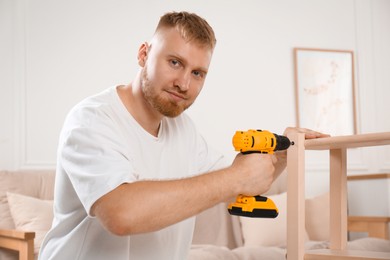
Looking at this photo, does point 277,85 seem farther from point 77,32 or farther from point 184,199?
point 184,199

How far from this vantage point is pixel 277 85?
472 centimetres

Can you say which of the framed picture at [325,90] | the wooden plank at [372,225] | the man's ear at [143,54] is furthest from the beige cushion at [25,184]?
the wooden plank at [372,225]

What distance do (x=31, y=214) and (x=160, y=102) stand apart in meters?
1.87

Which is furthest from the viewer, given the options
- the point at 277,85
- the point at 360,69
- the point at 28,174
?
the point at 360,69

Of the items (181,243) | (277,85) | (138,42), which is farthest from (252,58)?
(181,243)

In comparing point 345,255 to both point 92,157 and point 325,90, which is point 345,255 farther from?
point 325,90

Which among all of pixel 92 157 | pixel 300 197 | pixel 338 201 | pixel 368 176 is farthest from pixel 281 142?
pixel 368 176

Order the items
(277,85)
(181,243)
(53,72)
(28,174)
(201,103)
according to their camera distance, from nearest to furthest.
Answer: (181,243) → (28,174) → (53,72) → (201,103) → (277,85)

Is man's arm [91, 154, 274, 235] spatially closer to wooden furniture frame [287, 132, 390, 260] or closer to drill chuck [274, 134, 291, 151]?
drill chuck [274, 134, 291, 151]

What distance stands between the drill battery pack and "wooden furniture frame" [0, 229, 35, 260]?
1.69m

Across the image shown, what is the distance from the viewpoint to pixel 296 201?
5.65 ft

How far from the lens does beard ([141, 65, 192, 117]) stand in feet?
5.80

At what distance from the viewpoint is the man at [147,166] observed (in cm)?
143

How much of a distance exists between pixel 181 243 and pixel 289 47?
320 centimetres
